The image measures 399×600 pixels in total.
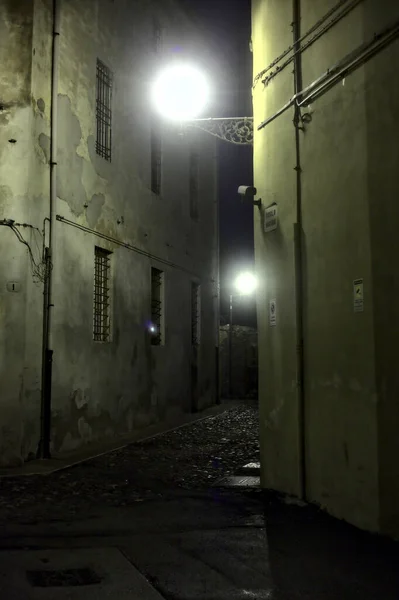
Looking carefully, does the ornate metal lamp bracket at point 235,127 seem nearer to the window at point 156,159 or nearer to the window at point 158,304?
the window at point 156,159

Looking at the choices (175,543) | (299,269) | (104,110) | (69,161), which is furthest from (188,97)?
(175,543)

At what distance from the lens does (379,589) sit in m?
4.16

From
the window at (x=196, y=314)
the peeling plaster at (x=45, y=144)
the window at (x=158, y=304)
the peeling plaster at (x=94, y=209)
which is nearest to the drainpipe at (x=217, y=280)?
the window at (x=196, y=314)

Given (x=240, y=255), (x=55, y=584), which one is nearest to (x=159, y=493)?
(x=55, y=584)

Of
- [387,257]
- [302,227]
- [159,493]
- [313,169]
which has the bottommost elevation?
[159,493]

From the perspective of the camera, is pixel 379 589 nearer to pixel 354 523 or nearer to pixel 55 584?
pixel 354 523

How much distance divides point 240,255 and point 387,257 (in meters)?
31.8

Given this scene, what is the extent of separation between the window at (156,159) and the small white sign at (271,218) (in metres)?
7.61

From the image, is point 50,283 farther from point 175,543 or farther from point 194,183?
point 194,183

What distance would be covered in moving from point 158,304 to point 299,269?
828 centimetres

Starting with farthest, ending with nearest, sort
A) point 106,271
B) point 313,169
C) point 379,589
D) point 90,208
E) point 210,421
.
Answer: point 210,421, point 106,271, point 90,208, point 313,169, point 379,589

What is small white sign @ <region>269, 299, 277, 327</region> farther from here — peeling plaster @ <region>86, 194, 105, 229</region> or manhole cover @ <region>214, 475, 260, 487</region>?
peeling plaster @ <region>86, 194, 105, 229</region>

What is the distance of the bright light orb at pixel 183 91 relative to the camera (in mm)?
8398

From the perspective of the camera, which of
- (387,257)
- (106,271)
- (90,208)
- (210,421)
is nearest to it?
(387,257)
